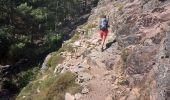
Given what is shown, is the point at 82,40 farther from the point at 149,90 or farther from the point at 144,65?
the point at 149,90

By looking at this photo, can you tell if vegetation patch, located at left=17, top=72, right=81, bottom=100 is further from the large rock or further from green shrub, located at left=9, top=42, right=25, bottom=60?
green shrub, located at left=9, top=42, right=25, bottom=60

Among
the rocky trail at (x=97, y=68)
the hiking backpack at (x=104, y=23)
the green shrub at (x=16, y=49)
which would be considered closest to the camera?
the rocky trail at (x=97, y=68)

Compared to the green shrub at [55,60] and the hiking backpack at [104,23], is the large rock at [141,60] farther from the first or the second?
the green shrub at [55,60]

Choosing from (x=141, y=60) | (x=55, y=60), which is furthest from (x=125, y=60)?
(x=55, y=60)

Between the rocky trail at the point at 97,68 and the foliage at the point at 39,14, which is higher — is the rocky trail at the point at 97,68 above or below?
above

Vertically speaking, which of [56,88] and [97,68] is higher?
[97,68]

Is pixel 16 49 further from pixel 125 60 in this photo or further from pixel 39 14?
pixel 125 60

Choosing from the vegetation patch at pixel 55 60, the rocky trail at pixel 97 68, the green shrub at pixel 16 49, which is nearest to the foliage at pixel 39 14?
the green shrub at pixel 16 49

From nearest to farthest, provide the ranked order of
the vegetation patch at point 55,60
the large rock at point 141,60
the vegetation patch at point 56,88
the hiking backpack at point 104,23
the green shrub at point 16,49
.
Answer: the large rock at point 141,60, the vegetation patch at point 56,88, the hiking backpack at point 104,23, the vegetation patch at point 55,60, the green shrub at point 16,49

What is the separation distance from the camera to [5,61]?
39375 millimetres

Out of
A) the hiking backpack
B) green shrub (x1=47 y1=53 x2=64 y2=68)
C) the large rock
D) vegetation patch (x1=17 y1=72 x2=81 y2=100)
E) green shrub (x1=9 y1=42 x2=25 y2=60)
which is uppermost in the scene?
the hiking backpack

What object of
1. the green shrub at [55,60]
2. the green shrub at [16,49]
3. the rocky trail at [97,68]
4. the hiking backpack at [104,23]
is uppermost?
the hiking backpack at [104,23]

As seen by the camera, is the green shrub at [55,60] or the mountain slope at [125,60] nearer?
the mountain slope at [125,60]

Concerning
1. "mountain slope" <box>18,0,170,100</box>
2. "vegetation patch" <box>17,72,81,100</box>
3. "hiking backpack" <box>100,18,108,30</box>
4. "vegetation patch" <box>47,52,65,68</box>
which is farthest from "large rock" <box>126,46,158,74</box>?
"vegetation patch" <box>47,52,65,68</box>
